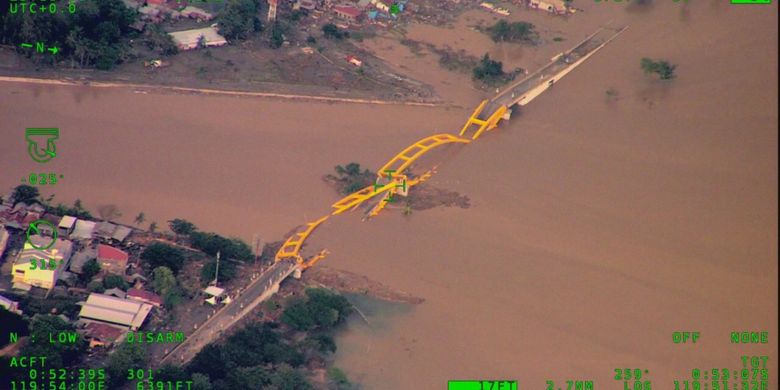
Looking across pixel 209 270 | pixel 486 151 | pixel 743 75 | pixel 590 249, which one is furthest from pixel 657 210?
pixel 209 270

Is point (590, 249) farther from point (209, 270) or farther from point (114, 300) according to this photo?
point (114, 300)

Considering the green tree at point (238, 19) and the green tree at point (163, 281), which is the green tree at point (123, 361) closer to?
the green tree at point (163, 281)

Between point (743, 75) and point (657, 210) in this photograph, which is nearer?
point (657, 210)

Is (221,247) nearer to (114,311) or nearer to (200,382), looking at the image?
(114,311)

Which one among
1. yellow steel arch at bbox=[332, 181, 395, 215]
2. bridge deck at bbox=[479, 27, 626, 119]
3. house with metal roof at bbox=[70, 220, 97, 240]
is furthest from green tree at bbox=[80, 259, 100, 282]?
bridge deck at bbox=[479, 27, 626, 119]

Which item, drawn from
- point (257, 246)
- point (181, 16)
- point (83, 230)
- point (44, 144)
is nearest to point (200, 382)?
point (257, 246)

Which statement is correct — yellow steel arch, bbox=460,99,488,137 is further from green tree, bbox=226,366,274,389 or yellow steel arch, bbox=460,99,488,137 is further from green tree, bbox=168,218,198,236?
green tree, bbox=226,366,274,389

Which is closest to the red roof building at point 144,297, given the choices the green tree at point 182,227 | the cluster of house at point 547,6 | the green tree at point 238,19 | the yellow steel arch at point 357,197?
the green tree at point 182,227
